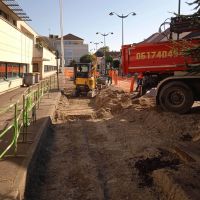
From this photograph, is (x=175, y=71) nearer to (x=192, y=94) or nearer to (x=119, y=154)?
(x=192, y=94)

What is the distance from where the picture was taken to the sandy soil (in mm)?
7047

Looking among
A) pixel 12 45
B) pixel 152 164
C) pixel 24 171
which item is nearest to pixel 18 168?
pixel 24 171

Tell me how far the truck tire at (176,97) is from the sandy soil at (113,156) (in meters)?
0.34

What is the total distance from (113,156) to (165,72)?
5.40 m

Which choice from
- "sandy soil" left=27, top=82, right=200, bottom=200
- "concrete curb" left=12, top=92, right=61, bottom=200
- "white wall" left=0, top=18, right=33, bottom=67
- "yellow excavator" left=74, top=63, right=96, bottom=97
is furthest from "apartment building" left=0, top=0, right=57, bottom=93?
"concrete curb" left=12, top=92, right=61, bottom=200

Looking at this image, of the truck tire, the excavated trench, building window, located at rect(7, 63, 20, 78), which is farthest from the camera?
building window, located at rect(7, 63, 20, 78)

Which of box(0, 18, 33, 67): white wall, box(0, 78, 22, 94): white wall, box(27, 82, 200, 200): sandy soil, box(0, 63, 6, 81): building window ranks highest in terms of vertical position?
box(0, 18, 33, 67): white wall

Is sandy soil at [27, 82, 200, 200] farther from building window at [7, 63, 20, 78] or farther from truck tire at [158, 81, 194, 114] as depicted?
building window at [7, 63, 20, 78]

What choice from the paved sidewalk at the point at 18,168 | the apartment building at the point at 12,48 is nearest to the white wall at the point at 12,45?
the apartment building at the point at 12,48

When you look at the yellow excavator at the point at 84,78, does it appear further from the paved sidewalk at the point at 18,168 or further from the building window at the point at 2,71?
the paved sidewalk at the point at 18,168

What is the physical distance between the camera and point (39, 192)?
707cm

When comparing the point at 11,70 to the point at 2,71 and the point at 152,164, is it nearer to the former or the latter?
the point at 2,71

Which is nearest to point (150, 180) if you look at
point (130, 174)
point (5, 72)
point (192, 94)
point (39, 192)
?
point (130, 174)

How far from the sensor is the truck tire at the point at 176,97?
12906 millimetres
